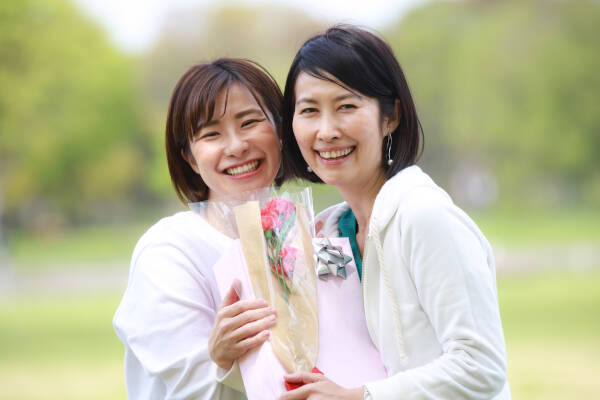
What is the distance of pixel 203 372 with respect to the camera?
64.0 inches

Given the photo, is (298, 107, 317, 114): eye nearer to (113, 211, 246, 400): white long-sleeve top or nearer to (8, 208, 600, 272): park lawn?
(113, 211, 246, 400): white long-sleeve top

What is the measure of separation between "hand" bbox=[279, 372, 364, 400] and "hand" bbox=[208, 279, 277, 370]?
0.11m

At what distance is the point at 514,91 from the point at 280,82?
4.57 m

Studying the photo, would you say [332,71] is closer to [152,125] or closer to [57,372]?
[57,372]

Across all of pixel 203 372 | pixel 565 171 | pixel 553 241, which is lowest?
pixel 203 372

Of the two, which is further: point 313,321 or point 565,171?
point 565,171

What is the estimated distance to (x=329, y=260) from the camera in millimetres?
1568

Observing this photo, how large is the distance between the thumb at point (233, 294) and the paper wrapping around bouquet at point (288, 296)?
1.6 inches

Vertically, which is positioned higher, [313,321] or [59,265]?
[59,265]

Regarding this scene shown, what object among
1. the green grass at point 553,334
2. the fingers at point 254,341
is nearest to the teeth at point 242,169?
the fingers at point 254,341

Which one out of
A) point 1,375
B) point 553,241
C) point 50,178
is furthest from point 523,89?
point 1,375

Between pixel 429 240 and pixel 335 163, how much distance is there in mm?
320

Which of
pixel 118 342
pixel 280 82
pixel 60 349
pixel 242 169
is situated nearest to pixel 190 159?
pixel 242 169

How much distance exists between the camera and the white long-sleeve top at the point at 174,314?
1634mm
